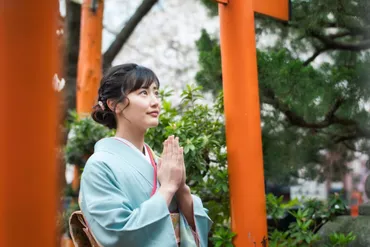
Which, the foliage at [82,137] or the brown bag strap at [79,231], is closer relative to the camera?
the brown bag strap at [79,231]

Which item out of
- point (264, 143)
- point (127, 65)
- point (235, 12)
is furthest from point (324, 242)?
point (127, 65)

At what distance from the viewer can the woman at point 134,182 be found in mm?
1961

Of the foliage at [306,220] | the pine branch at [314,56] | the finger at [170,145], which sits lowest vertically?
the foliage at [306,220]

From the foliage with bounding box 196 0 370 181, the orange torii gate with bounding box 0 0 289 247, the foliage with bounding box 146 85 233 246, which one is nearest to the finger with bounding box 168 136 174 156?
the orange torii gate with bounding box 0 0 289 247

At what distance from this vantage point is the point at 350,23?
4539 millimetres

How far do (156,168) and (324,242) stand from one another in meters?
2.29

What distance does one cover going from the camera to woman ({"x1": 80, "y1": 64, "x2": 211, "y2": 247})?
1961 mm

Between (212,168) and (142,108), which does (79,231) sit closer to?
(142,108)

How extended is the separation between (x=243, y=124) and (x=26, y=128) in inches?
97.6

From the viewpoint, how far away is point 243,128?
334cm

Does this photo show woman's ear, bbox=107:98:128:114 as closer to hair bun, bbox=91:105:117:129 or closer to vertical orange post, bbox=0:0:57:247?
hair bun, bbox=91:105:117:129

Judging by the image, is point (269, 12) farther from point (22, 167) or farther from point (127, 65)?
point (22, 167)

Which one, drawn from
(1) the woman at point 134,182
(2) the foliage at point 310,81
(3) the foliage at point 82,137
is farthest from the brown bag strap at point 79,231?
(2) the foliage at point 310,81

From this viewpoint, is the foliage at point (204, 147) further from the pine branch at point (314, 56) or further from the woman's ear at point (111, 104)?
the woman's ear at point (111, 104)
